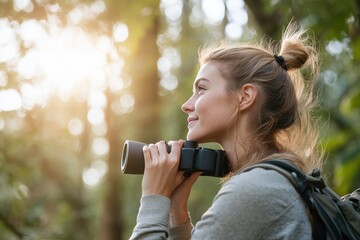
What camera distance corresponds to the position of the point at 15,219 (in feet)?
17.7

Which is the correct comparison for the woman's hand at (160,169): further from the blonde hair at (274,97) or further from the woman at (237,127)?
the blonde hair at (274,97)

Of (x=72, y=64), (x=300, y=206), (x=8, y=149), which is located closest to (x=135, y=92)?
(x=72, y=64)

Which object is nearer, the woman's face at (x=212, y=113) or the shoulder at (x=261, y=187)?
the shoulder at (x=261, y=187)

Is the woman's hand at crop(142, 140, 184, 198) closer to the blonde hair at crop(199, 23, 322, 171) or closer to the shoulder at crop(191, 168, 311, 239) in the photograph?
the blonde hair at crop(199, 23, 322, 171)

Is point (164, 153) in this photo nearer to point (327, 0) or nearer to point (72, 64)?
point (327, 0)

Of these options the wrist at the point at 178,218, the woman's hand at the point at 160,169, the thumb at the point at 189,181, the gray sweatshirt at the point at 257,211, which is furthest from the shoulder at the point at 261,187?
the wrist at the point at 178,218

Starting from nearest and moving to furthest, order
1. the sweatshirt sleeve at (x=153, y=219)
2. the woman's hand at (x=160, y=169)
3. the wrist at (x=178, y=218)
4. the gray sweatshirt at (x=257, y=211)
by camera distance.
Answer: the gray sweatshirt at (x=257, y=211)
the sweatshirt sleeve at (x=153, y=219)
the woman's hand at (x=160, y=169)
the wrist at (x=178, y=218)

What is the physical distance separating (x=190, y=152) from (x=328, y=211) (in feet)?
2.14

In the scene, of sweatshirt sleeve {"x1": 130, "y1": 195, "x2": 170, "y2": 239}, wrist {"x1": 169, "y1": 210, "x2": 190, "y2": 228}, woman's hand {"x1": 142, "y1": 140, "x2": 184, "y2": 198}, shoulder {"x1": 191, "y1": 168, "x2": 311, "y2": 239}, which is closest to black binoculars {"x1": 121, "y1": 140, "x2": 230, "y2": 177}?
woman's hand {"x1": 142, "y1": 140, "x2": 184, "y2": 198}

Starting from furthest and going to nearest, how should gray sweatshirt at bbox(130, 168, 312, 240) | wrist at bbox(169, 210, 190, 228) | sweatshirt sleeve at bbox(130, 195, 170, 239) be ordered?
wrist at bbox(169, 210, 190, 228), sweatshirt sleeve at bbox(130, 195, 170, 239), gray sweatshirt at bbox(130, 168, 312, 240)

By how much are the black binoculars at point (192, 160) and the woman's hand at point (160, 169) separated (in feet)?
0.09

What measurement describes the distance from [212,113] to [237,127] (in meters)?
0.12

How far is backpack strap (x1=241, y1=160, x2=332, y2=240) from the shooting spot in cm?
198

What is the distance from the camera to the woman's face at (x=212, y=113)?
8.09ft
